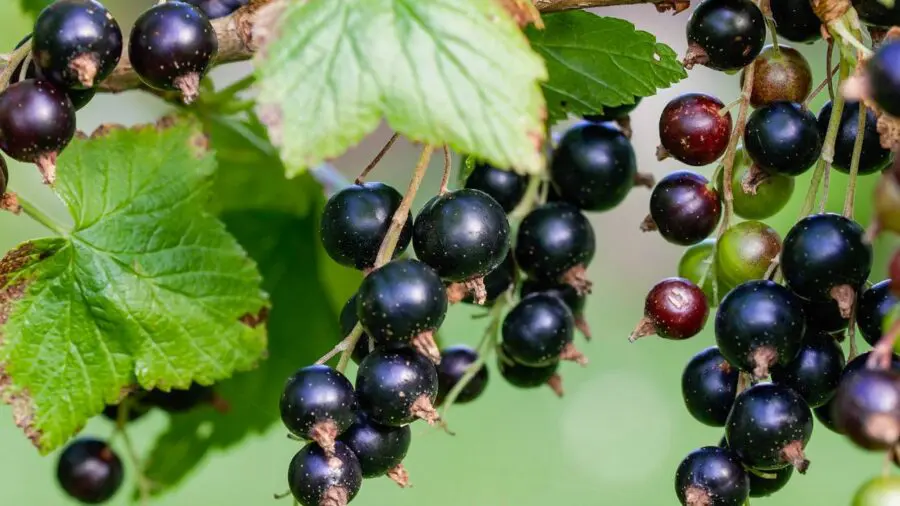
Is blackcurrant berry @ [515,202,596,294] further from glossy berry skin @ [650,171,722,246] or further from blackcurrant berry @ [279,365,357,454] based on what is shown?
blackcurrant berry @ [279,365,357,454]

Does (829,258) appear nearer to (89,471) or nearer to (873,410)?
(873,410)

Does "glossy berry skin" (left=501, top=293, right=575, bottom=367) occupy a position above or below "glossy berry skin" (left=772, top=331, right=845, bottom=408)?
below

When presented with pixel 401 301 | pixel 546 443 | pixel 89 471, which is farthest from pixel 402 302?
pixel 546 443

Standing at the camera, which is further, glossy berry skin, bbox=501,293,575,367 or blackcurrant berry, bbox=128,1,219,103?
glossy berry skin, bbox=501,293,575,367

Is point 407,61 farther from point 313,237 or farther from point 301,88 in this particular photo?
point 313,237

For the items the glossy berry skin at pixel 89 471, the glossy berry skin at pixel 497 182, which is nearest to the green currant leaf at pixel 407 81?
the glossy berry skin at pixel 497 182

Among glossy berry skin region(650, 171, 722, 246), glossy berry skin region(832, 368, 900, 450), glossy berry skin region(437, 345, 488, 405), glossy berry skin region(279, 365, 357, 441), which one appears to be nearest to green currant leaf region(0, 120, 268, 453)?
glossy berry skin region(437, 345, 488, 405)

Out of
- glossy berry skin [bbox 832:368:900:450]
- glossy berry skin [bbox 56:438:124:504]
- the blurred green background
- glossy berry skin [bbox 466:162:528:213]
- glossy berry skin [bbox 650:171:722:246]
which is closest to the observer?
glossy berry skin [bbox 832:368:900:450]

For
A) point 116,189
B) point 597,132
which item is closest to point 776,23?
point 597,132
